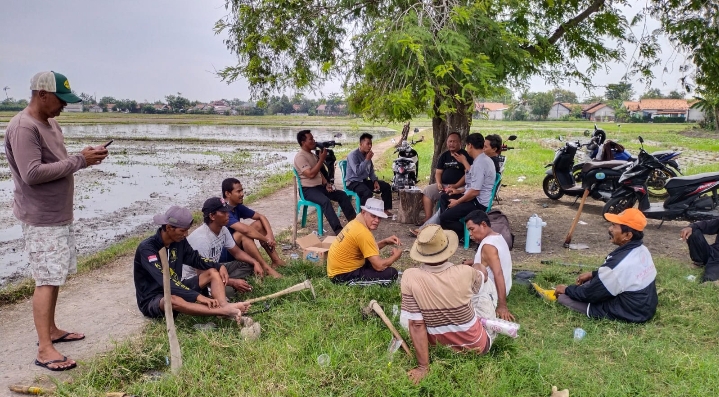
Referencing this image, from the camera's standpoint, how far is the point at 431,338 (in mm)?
3766

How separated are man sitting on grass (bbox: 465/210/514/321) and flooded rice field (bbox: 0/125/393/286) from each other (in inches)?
209

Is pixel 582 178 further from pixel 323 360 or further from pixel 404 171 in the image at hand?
pixel 323 360

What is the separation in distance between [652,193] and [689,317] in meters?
6.93

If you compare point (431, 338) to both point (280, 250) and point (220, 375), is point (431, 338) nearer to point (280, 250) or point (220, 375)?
point (220, 375)

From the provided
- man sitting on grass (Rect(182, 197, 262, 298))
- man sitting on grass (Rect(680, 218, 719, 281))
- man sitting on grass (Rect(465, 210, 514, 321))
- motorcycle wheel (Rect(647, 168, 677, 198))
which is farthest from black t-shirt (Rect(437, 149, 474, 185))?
motorcycle wheel (Rect(647, 168, 677, 198))

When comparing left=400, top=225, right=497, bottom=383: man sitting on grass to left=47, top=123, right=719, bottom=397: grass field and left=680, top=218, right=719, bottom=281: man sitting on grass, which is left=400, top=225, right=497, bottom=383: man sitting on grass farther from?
left=680, top=218, right=719, bottom=281: man sitting on grass

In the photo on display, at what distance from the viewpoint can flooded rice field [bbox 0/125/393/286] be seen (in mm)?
9039

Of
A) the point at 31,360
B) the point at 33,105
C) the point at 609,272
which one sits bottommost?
the point at 31,360

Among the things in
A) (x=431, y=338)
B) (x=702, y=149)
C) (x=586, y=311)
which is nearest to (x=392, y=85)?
(x=431, y=338)

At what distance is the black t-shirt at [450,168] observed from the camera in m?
7.59

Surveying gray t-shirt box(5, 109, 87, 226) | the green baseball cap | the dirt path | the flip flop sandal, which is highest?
the green baseball cap

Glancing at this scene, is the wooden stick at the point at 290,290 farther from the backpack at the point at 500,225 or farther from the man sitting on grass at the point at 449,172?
the man sitting on grass at the point at 449,172

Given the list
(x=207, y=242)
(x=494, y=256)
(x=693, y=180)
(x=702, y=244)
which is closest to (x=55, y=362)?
(x=207, y=242)

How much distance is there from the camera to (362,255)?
5090mm
